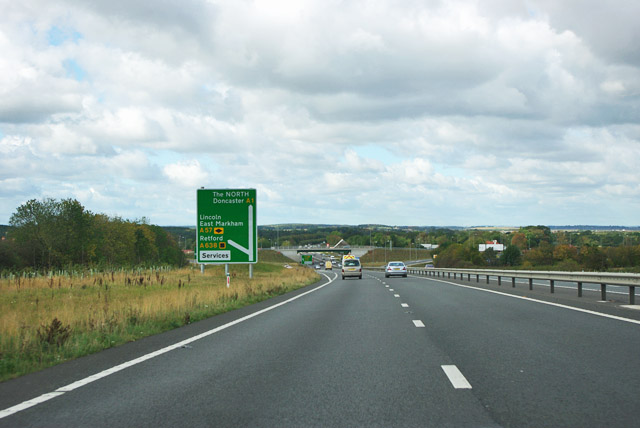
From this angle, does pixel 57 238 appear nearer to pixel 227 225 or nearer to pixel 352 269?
pixel 352 269

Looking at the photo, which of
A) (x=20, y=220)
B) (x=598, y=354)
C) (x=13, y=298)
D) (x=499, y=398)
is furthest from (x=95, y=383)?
(x=20, y=220)

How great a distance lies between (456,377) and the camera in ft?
25.9

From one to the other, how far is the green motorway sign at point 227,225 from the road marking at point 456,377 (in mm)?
20822

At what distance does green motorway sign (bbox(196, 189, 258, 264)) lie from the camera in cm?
2870

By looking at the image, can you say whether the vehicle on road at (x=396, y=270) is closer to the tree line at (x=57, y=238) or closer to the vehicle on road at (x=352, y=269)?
the vehicle on road at (x=352, y=269)

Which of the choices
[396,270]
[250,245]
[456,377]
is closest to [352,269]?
[396,270]

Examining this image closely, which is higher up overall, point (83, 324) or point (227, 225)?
point (227, 225)

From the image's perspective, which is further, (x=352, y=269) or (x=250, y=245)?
(x=352, y=269)

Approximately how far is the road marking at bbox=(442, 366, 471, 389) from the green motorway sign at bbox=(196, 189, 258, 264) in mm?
20822

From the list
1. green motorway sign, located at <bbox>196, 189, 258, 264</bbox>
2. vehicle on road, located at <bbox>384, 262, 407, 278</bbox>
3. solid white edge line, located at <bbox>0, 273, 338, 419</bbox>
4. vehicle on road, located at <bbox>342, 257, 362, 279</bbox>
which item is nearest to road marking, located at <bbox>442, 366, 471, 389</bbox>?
solid white edge line, located at <bbox>0, 273, 338, 419</bbox>

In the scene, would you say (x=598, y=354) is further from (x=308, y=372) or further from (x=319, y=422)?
(x=319, y=422)

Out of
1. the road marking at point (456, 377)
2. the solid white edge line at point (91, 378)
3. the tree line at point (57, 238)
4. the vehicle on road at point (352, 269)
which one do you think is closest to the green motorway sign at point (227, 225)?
the solid white edge line at point (91, 378)

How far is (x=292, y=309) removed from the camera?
1973 cm

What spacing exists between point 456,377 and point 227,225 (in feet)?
71.6
